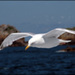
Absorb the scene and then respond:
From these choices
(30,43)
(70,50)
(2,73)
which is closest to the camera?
(30,43)

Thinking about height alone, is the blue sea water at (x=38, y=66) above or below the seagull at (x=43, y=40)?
below

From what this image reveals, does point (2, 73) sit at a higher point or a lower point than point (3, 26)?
lower

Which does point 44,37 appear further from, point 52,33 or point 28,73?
point 28,73

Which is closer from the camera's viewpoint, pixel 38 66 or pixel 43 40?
pixel 43 40

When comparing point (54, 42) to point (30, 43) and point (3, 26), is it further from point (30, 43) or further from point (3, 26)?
point (3, 26)

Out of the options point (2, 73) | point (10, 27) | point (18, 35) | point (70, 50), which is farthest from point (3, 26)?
point (18, 35)

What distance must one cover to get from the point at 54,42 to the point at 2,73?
10829 millimetres

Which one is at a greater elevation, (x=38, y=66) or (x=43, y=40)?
(x=43, y=40)

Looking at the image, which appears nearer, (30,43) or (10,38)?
(30,43)

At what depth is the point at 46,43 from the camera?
51.0 ft

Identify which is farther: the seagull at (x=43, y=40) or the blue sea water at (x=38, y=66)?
the blue sea water at (x=38, y=66)

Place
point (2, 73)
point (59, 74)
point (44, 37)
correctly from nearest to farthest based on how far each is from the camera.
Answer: point (44, 37)
point (59, 74)
point (2, 73)

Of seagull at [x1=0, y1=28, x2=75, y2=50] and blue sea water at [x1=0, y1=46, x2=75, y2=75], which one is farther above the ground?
seagull at [x1=0, y1=28, x2=75, y2=50]

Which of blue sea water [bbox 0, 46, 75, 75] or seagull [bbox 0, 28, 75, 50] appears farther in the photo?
blue sea water [bbox 0, 46, 75, 75]
